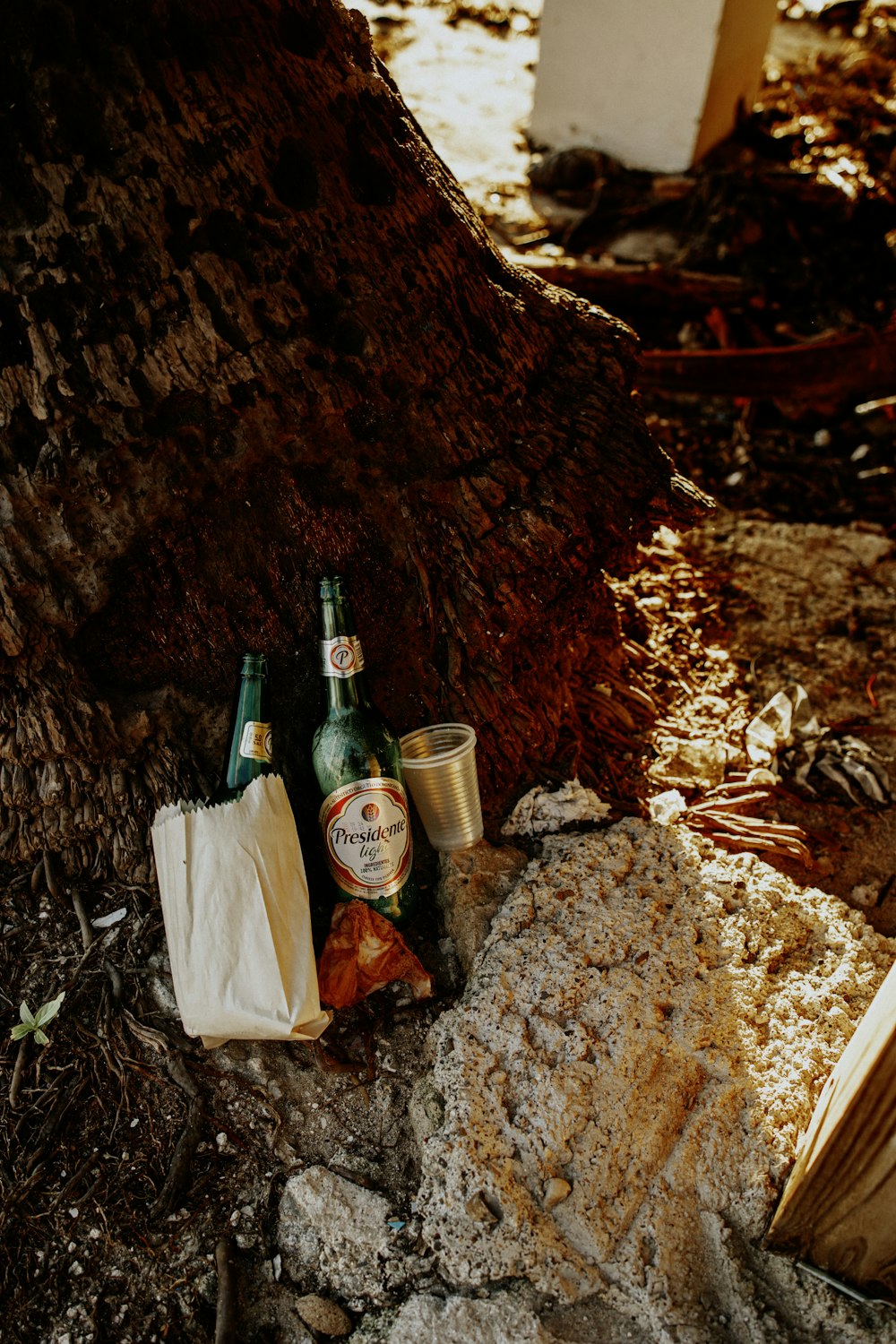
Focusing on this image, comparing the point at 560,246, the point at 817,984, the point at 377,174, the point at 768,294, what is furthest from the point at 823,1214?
the point at 560,246

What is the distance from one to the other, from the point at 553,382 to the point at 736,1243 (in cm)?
194

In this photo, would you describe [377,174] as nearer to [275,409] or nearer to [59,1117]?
[275,409]

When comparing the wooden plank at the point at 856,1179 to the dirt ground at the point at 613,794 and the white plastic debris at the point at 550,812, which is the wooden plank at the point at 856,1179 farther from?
the white plastic debris at the point at 550,812

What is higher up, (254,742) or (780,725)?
(254,742)

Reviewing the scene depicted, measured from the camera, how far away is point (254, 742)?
2168 millimetres

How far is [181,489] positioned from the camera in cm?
215

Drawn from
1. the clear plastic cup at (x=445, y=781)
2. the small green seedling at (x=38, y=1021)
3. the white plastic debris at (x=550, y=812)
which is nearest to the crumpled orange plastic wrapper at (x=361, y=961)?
the clear plastic cup at (x=445, y=781)

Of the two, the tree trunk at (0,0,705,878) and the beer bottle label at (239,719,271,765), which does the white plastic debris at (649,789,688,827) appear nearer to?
the tree trunk at (0,0,705,878)

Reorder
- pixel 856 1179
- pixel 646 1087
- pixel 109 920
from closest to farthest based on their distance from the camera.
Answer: pixel 856 1179 → pixel 646 1087 → pixel 109 920

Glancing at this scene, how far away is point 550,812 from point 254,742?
0.79m

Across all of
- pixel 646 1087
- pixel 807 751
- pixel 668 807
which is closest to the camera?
pixel 646 1087

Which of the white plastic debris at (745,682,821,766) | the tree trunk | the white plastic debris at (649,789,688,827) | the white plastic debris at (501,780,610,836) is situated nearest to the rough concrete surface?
the white plastic debris at (501,780,610,836)

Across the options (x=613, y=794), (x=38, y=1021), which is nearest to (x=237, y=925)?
(x=38, y=1021)

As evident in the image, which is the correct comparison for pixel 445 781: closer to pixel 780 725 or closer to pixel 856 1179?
pixel 856 1179
